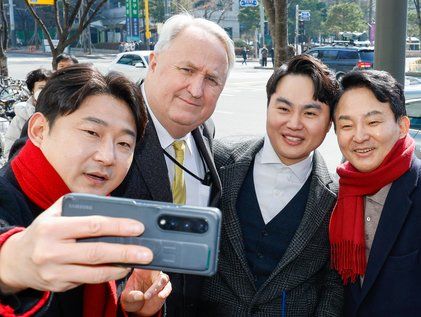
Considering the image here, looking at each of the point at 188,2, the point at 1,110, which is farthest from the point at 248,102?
the point at 188,2

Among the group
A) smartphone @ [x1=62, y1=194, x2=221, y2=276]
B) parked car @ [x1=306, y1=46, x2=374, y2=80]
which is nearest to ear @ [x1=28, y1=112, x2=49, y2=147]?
smartphone @ [x1=62, y1=194, x2=221, y2=276]

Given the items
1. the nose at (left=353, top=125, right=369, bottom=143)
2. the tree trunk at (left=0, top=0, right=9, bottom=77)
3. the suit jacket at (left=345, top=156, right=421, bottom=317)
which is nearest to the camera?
the suit jacket at (left=345, top=156, right=421, bottom=317)

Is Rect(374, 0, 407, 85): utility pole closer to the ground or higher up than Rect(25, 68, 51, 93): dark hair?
higher up

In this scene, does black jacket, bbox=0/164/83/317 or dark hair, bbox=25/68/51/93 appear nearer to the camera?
black jacket, bbox=0/164/83/317

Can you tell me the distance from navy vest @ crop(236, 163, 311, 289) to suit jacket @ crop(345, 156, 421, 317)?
369 mm

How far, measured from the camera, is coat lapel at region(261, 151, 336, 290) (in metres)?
2.24

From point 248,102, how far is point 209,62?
14.4 metres

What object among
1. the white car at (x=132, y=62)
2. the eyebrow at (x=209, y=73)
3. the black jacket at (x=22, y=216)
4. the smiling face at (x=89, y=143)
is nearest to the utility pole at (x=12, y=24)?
the white car at (x=132, y=62)

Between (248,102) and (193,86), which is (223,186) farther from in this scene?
(248,102)

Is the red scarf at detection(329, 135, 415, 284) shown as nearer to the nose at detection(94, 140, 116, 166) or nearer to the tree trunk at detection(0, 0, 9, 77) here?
the nose at detection(94, 140, 116, 166)

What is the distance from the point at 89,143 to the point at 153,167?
2.37 ft

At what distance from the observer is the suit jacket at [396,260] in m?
2.01

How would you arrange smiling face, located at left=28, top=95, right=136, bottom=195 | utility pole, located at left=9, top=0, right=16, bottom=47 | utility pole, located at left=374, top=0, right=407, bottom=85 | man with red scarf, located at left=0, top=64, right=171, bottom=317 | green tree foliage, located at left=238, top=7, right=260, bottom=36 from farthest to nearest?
1. utility pole, located at left=9, top=0, right=16, bottom=47
2. green tree foliage, located at left=238, top=7, right=260, bottom=36
3. utility pole, located at left=374, top=0, right=407, bottom=85
4. smiling face, located at left=28, top=95, right=136, bottom=195
5. man with red scarf, located at left=0, top=64, right=171, bottom=317

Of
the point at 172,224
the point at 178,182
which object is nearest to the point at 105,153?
the point at 172,224
